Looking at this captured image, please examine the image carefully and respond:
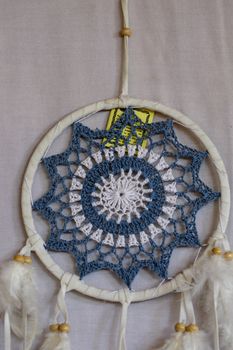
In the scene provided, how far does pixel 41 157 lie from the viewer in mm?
985

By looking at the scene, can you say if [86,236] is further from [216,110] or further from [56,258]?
[216,110]

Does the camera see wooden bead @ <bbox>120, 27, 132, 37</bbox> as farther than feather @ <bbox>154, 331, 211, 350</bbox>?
Yes

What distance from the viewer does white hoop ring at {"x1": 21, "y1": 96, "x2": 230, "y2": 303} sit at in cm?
96

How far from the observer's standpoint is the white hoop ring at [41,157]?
3.14 ft

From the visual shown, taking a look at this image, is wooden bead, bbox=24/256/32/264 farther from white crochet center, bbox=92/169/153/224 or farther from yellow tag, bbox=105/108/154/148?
yellow tag, bbox=105/108/154/148

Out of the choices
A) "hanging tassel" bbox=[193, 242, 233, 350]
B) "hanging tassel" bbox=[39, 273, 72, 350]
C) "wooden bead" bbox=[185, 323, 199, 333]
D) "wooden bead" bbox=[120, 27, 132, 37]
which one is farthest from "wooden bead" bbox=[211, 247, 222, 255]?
"wooden bead" bbox=[120, 27, 132, 37]

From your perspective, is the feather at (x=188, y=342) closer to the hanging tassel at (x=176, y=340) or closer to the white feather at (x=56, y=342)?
the hanging tassel at (x=176, y=340)

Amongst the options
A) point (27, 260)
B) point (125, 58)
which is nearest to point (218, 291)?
point (27, 260)

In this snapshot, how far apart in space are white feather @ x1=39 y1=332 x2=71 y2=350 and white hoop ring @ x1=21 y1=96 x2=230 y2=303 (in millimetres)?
85

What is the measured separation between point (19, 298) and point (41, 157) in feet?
0.85

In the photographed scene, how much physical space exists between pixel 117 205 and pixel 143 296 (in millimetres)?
172

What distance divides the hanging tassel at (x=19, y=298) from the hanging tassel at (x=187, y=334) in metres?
0.24

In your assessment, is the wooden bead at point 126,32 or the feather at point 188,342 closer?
the feather at point 188,342

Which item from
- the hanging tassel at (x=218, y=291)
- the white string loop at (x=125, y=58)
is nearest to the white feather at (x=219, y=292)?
the hanging tassel at (x=218, y=291)
